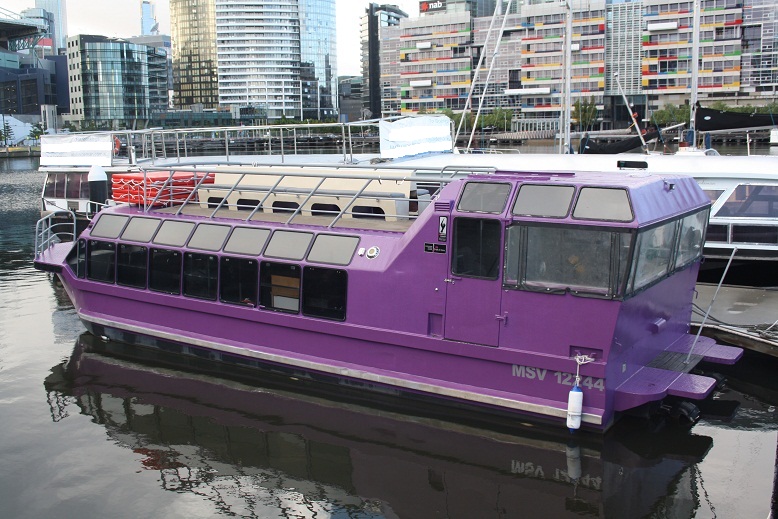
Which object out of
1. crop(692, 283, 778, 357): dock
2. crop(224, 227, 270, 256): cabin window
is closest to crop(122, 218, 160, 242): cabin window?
crop(224, 227, 270, 256): cabin window

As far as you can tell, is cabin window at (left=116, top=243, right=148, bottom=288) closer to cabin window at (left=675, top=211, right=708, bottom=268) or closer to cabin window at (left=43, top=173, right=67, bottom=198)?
cabin window at (left=675, top=211, right=708, bottom=268)

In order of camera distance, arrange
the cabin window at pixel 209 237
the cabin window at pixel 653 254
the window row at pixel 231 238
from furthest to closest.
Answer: the cabin window at pixel 209 237 < the window row at pixel 231 238 < the cabin window at pixel 653 254

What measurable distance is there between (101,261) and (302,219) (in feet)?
15.8

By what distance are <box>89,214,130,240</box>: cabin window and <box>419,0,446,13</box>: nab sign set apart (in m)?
120

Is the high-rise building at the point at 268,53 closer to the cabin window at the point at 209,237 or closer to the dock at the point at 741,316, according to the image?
the cabin window at the point at 209,237

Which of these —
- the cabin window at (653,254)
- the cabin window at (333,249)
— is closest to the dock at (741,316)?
the cabin window at (653,254)

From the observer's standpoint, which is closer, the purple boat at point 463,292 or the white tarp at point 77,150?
the purple boat at point 463,292

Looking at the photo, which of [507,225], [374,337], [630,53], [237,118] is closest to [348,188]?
[374,337]

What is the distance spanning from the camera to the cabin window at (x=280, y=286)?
14.2 meters

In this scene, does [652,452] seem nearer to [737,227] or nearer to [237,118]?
[737,227]

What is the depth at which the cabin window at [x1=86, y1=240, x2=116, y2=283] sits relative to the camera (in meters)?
16.8

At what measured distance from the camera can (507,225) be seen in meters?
11.5

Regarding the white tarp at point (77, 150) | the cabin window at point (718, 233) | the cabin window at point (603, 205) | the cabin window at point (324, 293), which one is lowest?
the cabin window at point (324, 293)

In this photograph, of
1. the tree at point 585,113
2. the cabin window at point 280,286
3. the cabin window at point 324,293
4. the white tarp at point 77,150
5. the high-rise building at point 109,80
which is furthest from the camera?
the high-rise building at point 109,80
